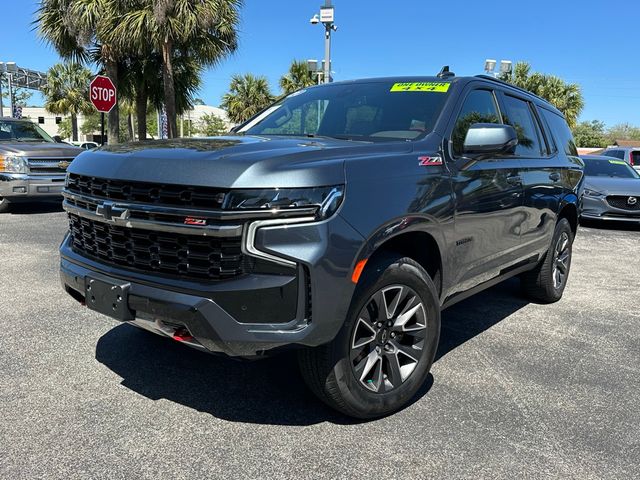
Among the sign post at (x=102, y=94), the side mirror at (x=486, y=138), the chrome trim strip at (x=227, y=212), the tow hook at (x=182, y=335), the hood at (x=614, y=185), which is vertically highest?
the sign post at (x=102, y=94)

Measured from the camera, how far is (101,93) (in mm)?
12133

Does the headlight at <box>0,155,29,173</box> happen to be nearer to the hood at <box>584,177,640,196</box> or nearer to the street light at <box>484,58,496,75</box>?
the hood at <box>584,177,640,196</box>

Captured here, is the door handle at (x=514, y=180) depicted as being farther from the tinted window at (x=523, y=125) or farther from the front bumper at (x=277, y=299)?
the front bumper at (x=277, y=299)

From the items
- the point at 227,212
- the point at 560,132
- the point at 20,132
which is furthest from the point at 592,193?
the point at 20,132

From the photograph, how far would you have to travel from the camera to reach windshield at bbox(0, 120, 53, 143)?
10.8 m

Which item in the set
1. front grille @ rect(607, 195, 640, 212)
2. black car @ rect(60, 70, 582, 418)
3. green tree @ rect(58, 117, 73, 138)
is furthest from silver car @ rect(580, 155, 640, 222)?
green tree @ rect(58, 117, 73, 138)

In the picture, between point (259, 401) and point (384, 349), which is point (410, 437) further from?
point (259, 401)

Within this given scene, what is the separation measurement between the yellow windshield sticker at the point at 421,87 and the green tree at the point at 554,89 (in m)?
32.3

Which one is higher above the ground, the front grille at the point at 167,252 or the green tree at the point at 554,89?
the green tree at the point at 554,89

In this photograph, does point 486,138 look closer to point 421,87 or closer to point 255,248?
point 421,87

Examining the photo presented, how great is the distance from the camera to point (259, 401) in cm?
312

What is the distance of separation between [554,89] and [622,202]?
84.7 feet

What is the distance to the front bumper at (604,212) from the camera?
10695 millimetres

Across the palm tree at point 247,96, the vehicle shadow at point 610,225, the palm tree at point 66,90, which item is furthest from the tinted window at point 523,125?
the palm tree at point 66,90
